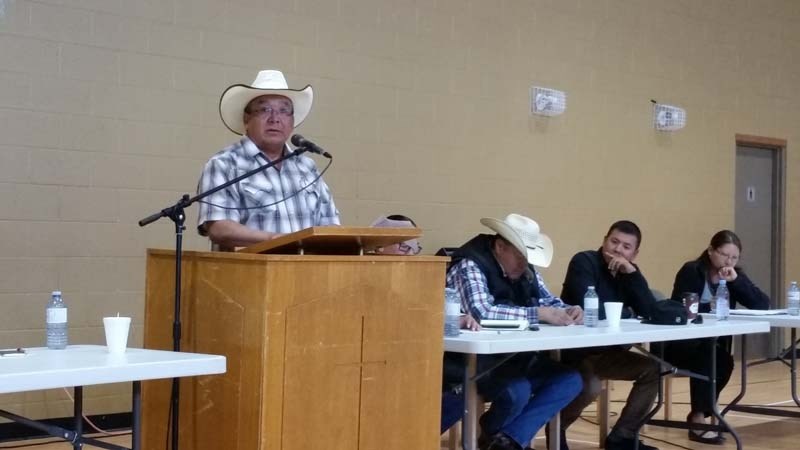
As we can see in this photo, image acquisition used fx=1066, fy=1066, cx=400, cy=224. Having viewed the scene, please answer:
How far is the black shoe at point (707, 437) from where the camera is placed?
525 cm

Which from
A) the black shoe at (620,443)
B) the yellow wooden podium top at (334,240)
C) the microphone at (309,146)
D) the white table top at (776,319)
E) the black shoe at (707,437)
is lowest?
the black shoe at (707,437)

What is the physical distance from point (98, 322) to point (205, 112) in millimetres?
1202

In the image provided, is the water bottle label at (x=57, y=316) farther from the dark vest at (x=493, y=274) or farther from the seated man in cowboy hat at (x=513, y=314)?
the dark vest at (x=493, y=274)

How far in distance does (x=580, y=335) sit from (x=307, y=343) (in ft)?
4.86

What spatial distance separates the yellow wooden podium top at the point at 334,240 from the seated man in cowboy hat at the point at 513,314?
1.18 m

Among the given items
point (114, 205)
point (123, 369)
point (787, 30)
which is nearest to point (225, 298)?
point (123, 369)

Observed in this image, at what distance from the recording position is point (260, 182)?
3.57 m

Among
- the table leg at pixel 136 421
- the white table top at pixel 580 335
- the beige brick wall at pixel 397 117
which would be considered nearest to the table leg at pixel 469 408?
the white table top at pixel 580 335

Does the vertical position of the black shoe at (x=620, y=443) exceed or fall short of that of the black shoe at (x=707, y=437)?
it exceeds it

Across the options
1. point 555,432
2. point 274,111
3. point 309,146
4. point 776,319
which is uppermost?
point 274,111

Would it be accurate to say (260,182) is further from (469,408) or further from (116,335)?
Answer: (469,408)

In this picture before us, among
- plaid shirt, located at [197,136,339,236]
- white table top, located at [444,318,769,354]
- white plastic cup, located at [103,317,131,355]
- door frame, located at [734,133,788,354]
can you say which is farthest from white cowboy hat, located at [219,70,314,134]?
door frame, located at [734,133,788,354]

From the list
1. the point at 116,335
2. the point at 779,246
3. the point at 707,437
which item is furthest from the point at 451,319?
the point at 779,246

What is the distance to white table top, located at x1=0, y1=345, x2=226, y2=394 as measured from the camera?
2342 millimetres
